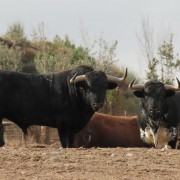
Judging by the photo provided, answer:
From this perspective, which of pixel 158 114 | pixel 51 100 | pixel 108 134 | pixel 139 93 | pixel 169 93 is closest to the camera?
pixel 51 100

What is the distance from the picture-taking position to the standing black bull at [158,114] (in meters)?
15.2

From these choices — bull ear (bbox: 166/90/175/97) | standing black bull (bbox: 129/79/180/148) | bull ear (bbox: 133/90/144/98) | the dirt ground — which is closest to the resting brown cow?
standing black bull (bbox: 129/79/180/148)

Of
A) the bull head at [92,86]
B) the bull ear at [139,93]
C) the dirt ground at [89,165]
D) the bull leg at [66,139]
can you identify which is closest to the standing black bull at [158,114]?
the bull ear at [139,93]

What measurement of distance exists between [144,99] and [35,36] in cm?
2182

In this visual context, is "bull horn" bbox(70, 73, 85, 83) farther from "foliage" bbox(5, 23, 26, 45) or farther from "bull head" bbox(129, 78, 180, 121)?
"foliage" bbox(5, 23, 26, 45)

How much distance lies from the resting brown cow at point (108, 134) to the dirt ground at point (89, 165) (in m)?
7.32

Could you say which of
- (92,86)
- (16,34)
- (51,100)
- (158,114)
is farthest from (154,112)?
(16,34)

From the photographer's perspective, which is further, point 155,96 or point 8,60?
point 8,60

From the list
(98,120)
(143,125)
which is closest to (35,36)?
(98,120)

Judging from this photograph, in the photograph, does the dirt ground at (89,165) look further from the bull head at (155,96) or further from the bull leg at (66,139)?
the bull head at (155,96)

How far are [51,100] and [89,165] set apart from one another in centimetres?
576

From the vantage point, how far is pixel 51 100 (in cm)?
1495

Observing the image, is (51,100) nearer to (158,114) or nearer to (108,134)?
(158,114)

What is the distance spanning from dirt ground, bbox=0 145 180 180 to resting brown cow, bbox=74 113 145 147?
732 centimetres
